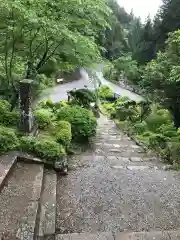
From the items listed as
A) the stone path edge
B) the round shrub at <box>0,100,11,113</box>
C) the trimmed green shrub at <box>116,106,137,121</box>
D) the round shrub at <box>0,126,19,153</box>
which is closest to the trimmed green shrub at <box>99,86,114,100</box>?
the trimmed green shrub at <box>116,106,137,121</box>

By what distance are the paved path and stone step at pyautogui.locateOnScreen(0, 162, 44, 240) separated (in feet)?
1.40

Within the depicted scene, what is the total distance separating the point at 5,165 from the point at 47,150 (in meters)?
1.03

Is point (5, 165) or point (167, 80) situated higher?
point (167, 80)

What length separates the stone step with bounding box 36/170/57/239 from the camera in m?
3.74

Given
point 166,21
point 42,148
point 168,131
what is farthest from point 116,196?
point 166,21

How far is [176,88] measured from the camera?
11.8 meters

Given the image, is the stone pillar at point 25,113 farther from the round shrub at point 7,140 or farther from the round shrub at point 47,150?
the round shrub at point 47,150

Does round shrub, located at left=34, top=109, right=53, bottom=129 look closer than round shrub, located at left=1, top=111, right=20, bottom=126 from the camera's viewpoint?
No

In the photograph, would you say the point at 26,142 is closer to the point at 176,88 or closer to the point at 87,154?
the point at 87,154

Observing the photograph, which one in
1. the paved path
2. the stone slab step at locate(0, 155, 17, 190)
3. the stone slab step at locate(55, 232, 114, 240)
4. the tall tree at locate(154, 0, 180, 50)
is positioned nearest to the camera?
the stone slab step at locate(55, 232, 114, 240)

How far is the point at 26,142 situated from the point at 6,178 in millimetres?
1306

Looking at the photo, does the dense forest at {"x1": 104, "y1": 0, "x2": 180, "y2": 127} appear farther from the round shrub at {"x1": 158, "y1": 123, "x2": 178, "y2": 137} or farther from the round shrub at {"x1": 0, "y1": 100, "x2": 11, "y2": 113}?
the round shrub at {"x1": 0, "y1": 100, "x2": 11, "y2": 113}

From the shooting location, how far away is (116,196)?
4.95 m

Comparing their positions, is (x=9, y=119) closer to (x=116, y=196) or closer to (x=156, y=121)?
(x=116, y=196)
